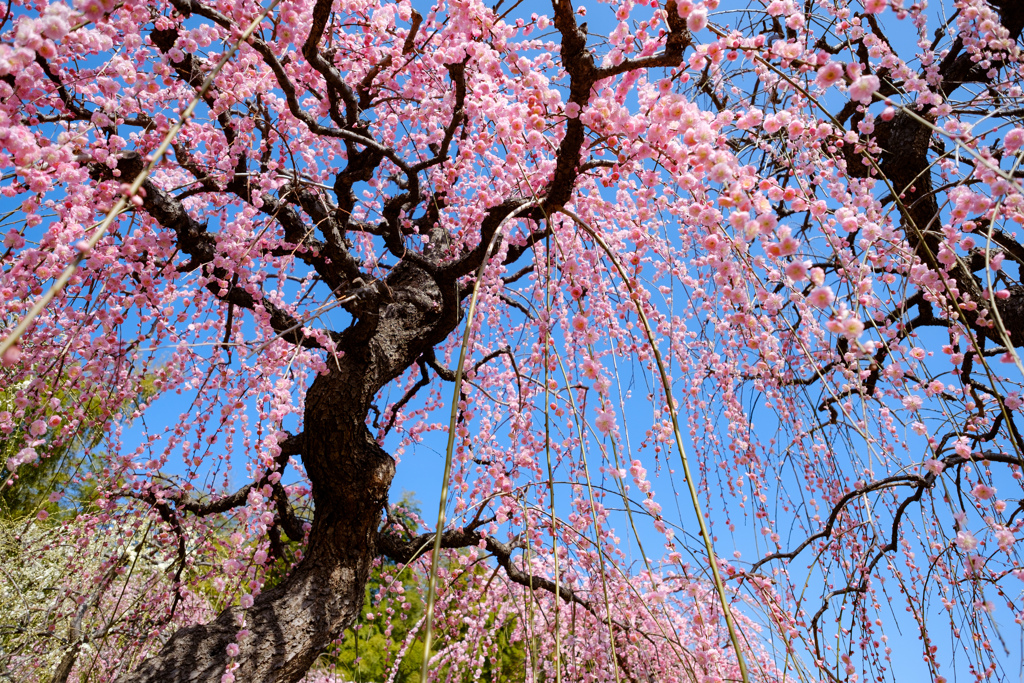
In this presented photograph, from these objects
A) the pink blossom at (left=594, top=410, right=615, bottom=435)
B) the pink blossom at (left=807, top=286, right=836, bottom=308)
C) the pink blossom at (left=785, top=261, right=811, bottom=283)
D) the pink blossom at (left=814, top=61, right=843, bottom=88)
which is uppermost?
the pink blossom at (left=814, top=61, right=843, bottom=88)

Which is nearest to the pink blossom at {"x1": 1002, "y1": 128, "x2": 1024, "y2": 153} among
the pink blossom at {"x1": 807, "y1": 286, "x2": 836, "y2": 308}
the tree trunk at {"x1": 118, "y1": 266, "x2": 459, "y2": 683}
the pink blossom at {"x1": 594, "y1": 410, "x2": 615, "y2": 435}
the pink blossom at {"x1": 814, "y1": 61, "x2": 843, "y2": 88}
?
the pink blossom at {"x1": 814, "y1": 61, "x2": 843, "y2": 88}

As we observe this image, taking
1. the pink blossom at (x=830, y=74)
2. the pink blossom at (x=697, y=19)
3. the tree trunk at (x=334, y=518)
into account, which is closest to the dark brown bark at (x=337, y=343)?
the tree trunk at (x=334, y=518)

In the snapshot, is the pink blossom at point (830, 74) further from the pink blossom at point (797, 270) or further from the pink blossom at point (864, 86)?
the pink blossom at point (797, 270)

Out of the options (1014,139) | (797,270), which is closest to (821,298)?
(797,270)

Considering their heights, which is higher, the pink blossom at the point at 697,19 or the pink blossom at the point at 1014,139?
the pink blossom at the point at 1014,139

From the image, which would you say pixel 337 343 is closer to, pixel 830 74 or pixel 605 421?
pixel 605 421

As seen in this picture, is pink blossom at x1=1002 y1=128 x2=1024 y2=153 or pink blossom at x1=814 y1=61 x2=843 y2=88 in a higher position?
pink blossom at x1=1002 y1=128 x2=1024 y2=153

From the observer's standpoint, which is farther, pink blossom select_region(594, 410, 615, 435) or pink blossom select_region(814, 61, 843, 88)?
pink blossom select_region(594, 410, 615, 435)

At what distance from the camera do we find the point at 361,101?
3.05 meters

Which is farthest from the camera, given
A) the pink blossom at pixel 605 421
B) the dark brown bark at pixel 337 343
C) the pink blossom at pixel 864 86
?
the dark brown bark at pixel 337 343

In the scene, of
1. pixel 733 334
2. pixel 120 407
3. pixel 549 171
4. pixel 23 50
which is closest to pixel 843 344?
pixel 733 334

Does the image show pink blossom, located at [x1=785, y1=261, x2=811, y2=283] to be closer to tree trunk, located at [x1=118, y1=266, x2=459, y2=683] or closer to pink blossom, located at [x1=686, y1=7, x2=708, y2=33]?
pink blossom, located at [x1=686, y1=7, x2=708, y2=33]

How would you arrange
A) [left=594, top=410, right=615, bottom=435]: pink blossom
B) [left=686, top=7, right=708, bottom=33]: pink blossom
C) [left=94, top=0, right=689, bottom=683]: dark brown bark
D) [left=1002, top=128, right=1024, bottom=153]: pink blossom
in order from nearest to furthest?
[left=686, top=7, right=708, bottom=33]: pink blossom → [left=594, top=410, right=615, bottom=435]: pink blossom → [left=1002, top=128, right=1024, bottom=153]: pink blossom → [left=94, top=0, right=689, bottom=683]: dark brown bark

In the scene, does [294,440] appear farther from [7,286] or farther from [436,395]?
[7,286]
